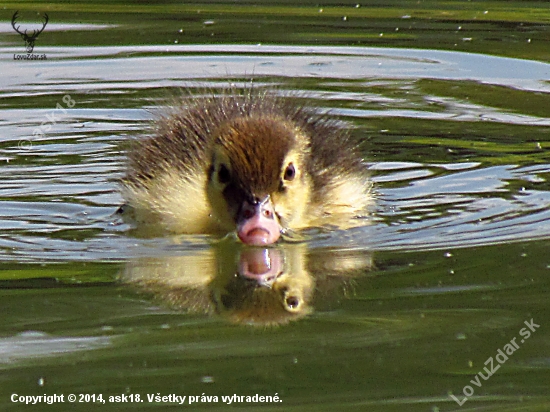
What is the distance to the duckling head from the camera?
18.2 ft

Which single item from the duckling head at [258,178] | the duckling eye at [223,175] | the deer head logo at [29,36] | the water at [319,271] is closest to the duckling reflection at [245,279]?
the water at [319,271]

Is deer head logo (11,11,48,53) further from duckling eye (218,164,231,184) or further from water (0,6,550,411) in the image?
duckling eye (218,164,231,184)

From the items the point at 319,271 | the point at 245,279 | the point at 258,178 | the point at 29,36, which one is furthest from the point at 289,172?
the point at 29,36

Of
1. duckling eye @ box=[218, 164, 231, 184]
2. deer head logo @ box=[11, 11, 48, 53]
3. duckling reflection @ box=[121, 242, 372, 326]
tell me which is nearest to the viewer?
duckling reflection @ box=[121, 242, 372, 326]

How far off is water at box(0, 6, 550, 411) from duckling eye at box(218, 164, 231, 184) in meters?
0.31

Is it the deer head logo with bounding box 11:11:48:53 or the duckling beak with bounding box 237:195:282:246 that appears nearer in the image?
the duckling beak with bounding box 237:195:282:246

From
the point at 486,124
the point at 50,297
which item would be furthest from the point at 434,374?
the point at 486,124

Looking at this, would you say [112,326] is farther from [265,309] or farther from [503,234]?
[503,234]

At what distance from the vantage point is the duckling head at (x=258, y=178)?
556 cm

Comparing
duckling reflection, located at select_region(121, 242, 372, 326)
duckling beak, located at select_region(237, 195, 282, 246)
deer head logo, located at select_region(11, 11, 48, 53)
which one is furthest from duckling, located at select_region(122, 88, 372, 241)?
deer head logo, located at select_region(11, 11, 48, 53)

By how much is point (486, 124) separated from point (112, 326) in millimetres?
4317

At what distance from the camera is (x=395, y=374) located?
3889 millimetres

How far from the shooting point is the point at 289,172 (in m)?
5.82

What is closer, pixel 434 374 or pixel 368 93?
pixel 434 374
